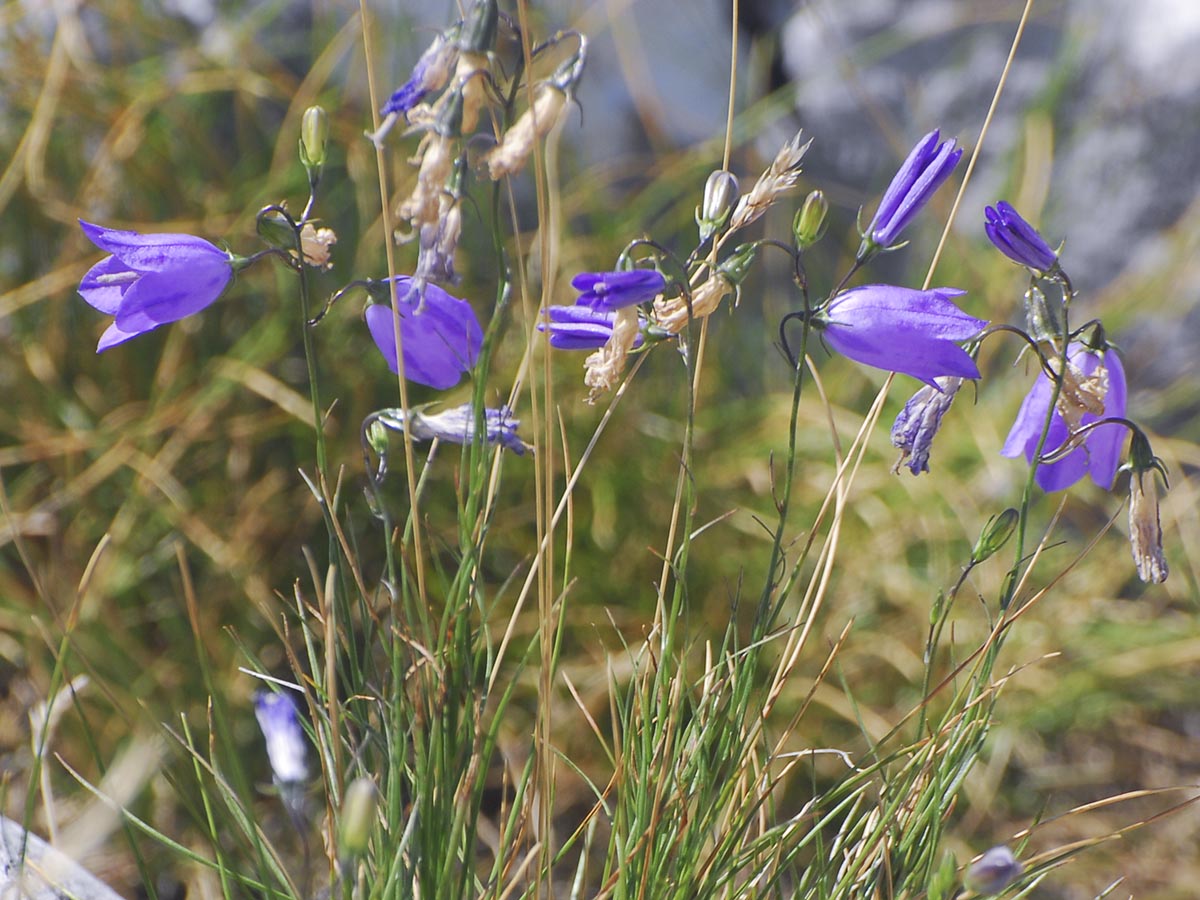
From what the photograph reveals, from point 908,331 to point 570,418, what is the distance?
4.25 feet

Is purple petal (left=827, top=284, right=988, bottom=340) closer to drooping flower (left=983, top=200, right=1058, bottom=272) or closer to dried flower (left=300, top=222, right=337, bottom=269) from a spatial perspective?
drooping flower (left=983, top=200, right=1058, bottom=272)

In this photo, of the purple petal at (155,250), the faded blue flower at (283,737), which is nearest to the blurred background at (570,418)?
the faded blue flower at (283,737)

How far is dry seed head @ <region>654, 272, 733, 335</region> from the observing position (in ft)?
2.11

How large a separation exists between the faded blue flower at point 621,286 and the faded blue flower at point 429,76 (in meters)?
0.13

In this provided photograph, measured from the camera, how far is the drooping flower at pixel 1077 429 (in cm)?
73

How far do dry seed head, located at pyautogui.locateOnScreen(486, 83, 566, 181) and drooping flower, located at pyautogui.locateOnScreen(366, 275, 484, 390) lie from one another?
5.7 inches

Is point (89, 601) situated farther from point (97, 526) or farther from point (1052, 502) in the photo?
point (1052, 502)

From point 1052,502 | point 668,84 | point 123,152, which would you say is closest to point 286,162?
point 123,152

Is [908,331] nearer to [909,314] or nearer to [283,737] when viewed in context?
[909,314]

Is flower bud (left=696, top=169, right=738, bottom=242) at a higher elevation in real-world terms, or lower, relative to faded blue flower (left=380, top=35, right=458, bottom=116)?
lower

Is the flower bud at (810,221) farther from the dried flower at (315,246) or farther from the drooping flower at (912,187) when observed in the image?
the dried flower at (315,246)

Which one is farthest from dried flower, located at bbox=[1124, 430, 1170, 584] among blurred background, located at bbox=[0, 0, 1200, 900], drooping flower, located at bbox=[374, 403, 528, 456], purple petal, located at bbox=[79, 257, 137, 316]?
blurred background, located at bbox=[0, 0, 1200, 900]

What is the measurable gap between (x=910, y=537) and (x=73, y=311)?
4.80 feet

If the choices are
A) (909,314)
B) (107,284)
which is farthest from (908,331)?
(107,284)
